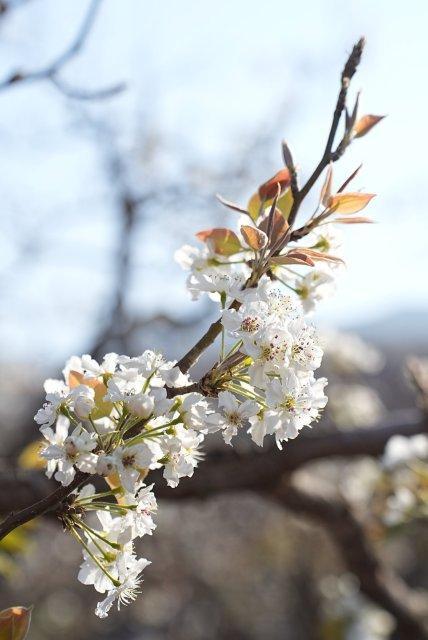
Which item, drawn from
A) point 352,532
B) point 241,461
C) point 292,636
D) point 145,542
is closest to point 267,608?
point 292,636

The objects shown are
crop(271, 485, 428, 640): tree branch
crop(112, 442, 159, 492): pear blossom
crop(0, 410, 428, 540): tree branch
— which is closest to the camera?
crop(112, 442, 159, 492): pear blossom

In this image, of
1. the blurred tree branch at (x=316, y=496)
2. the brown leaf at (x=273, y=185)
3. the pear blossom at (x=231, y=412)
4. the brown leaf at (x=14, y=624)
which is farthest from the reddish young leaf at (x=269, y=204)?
the blurred tree branch at (x=316, y=496)

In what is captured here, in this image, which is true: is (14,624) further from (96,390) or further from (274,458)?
(274,458)

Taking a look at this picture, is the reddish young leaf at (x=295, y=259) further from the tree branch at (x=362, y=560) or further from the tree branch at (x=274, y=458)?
the tree branch at (x=362, y=560)

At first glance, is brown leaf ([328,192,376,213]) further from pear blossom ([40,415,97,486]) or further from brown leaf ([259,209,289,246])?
pear blossom ([40,415,97,486])

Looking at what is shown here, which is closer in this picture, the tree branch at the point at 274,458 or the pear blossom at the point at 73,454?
the pear blossom at the point at 73,454

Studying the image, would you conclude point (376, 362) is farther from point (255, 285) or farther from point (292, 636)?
point (292, 636)

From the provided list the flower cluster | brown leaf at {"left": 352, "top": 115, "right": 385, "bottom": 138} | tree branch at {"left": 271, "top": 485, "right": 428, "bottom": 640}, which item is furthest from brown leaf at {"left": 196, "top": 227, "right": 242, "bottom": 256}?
tree branch at {"left": 271, "top": 485, "right": 428, "bottom": 640}
